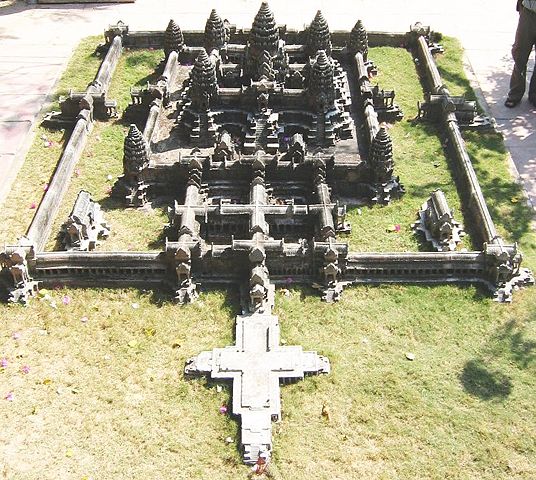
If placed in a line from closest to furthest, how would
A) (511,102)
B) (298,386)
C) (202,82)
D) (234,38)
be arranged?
(298,386), (202,82), (511,102), (234,38)

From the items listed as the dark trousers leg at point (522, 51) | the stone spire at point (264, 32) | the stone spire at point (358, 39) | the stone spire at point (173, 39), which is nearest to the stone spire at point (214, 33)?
the stone spire at point (173, 39)

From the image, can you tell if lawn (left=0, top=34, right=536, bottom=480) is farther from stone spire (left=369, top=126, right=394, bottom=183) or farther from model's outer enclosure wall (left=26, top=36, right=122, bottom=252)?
stone spire (left=369, top=126, right=394, bottom=183)

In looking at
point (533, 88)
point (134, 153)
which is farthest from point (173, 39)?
point (533, 88)

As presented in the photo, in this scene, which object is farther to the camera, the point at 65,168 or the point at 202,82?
the point at 202,82

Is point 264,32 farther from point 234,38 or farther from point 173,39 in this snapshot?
point 234,38

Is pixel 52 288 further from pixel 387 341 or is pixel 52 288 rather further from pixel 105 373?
pixel 387 341

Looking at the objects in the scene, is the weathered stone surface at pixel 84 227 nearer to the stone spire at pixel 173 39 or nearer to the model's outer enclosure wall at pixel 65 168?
the model's outer enclosure wall at pixel 65 168

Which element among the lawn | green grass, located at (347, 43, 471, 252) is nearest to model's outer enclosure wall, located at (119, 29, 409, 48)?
green grass, located at (347, 43, 471, 252)
